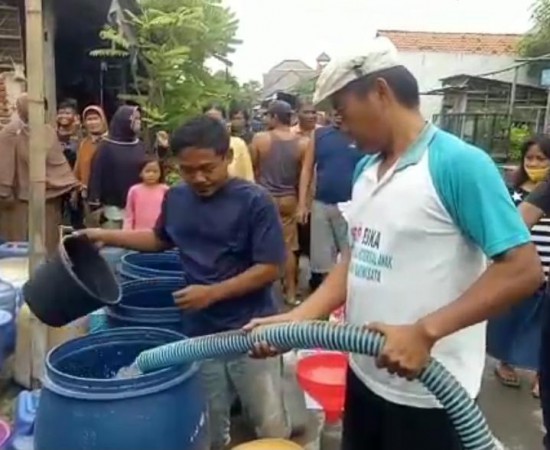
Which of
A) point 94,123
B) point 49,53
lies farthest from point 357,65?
point 49,53

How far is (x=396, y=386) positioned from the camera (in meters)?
1.59

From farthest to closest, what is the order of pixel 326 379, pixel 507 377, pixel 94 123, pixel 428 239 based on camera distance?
pixel 94 123, pixel 507 377, pixel 326 379, pixel 428 239

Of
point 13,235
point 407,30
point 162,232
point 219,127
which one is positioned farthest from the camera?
point 407,30

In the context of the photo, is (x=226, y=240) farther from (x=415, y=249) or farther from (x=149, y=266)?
(x=149, y=266)

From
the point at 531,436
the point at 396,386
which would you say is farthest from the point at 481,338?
the point at 531,436

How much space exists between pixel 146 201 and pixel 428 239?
9.91 feet

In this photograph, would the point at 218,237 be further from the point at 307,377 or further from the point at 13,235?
the point at 13,235

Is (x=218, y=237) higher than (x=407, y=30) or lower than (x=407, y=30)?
lower

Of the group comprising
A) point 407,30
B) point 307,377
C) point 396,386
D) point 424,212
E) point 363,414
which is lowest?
point 307,377

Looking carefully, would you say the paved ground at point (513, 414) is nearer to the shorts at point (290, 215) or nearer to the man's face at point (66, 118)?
the shorts at point (290, 215)

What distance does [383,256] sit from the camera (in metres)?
1.54

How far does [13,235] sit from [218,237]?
3029mm

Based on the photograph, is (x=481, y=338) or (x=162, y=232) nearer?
(x=481, y=338)

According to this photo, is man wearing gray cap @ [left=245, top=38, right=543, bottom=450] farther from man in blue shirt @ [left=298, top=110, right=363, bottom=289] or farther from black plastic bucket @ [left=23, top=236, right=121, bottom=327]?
man in blue shirt @ [left=298, top=110, right=363, bottom=289]
